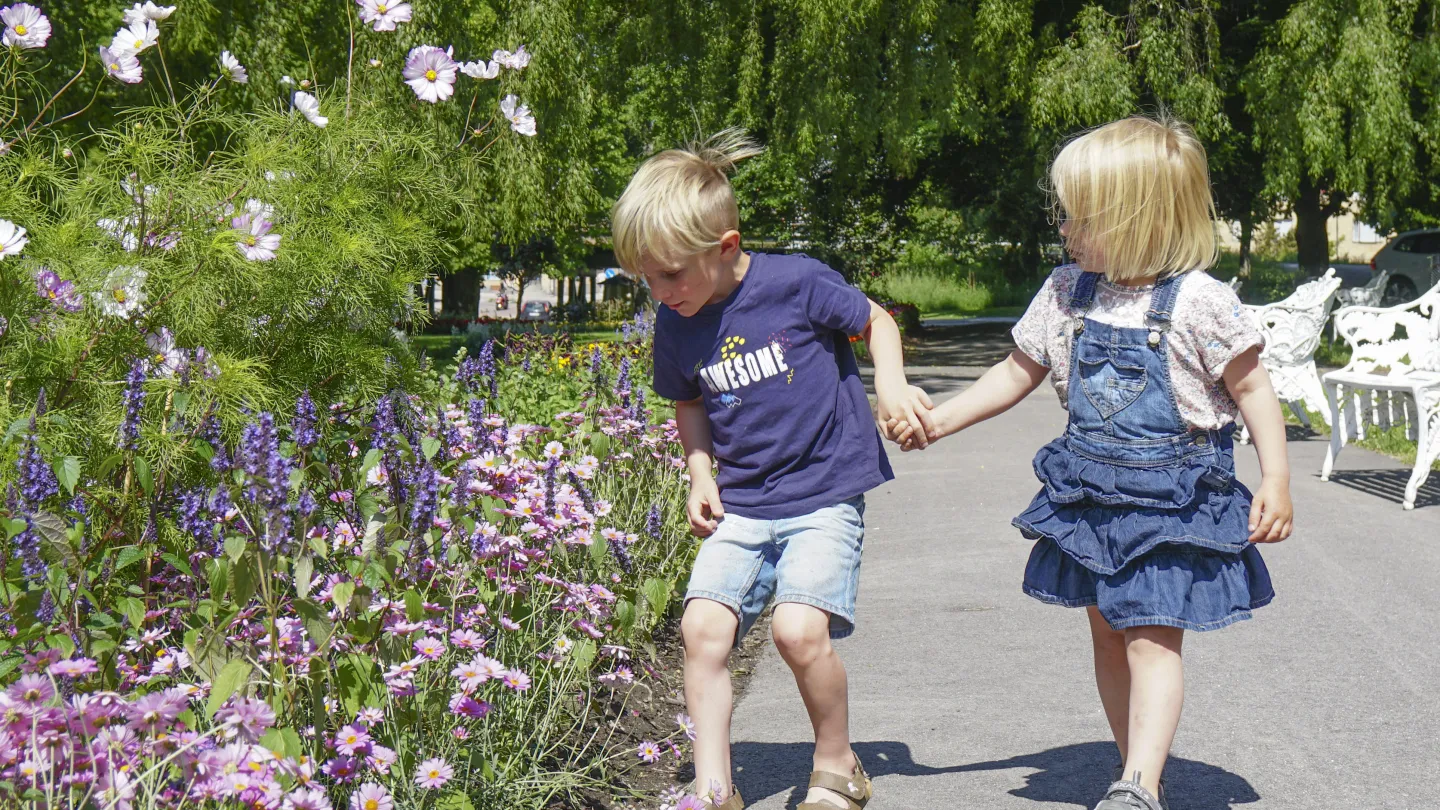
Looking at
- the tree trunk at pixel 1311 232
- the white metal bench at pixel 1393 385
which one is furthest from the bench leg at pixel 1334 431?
the tree trunk at pixel 1311 232

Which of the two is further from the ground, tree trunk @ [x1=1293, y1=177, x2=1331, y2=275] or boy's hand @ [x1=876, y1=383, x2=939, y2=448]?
tree trunk @ [x1=1293, y1=177, x2=1331, y2=275]

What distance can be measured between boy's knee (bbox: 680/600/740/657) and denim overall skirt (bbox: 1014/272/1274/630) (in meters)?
0.74

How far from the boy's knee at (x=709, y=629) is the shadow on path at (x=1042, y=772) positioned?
51 cm

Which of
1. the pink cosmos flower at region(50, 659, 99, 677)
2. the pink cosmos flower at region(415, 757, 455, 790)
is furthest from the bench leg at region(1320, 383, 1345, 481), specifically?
the pink cosmos flower at region(50, 659, 99, 677)

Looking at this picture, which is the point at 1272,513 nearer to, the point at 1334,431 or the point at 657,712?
the point at 657,712

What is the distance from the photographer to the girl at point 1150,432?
115 inches

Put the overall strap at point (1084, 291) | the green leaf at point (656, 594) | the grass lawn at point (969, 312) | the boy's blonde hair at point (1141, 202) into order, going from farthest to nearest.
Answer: the grass lawn at point (969, 312), the green leaf at point (656, 594), the overall strap at point (1084, 291), the boy's blonde hair at point (1141, 202)

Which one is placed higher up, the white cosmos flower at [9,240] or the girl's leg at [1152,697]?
the white cosmos flower at [9,240]

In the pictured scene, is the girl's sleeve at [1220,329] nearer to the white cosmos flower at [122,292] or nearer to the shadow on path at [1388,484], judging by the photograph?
the white cosmos flower at [122,292]

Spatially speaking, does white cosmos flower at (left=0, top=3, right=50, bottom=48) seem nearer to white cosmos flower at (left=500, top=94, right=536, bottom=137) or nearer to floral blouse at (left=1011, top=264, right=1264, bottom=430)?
white cosmos flower at (left=500, top=94, right=536, bottom=137)

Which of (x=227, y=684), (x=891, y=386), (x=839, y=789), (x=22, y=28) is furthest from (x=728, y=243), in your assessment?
(x=22, y=28)

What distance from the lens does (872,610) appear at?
5.29 metres

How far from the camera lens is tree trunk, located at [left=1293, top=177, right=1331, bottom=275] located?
2273 centimetres

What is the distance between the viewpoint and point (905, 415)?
324 centimetres
